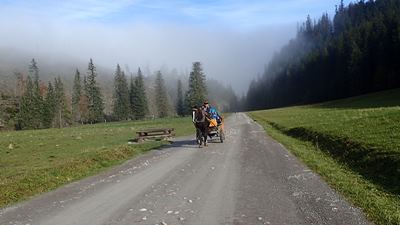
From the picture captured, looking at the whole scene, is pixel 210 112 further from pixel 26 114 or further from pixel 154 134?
pixel 26 114

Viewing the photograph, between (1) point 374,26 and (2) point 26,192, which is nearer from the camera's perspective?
(2) point 26,192

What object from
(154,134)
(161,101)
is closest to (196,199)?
(154,134)

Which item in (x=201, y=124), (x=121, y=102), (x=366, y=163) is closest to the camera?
(x=366, y=163)

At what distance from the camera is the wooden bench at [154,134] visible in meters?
35.1

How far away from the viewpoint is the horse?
2653cm

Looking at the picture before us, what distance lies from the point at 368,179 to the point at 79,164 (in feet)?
37.8

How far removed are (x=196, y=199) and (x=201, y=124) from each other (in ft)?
50.5

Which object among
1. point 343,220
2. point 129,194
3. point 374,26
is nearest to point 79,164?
point 129,194

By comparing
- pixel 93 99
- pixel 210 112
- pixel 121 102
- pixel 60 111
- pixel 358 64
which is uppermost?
pixel 358 64

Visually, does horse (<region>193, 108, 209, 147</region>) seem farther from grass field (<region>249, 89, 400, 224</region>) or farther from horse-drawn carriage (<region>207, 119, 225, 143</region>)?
grass field (<region>249, 89, 400, 224</region>)

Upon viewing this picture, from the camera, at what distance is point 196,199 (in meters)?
11.2

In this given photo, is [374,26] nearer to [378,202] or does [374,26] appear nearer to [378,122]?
[378,122]

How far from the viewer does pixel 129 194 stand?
12.2 meters

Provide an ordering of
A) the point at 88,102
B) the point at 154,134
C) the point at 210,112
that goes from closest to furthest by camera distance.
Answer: the point at 210,112 → the point at 154,134 → the point at 88,102
